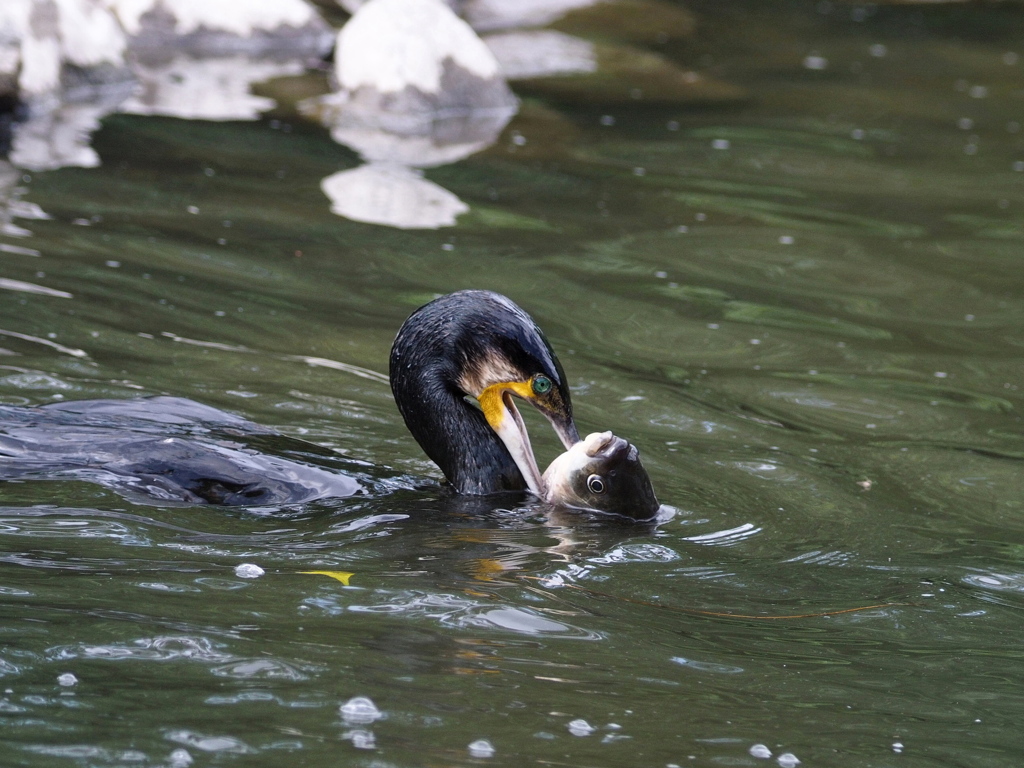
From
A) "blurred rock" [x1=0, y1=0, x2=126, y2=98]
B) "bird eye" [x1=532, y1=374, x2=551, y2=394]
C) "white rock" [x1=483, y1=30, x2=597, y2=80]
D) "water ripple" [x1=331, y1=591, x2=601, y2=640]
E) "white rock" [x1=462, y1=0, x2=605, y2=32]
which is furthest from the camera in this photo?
"white rock" [x1=462, y1=0, x2=605, y2=32]

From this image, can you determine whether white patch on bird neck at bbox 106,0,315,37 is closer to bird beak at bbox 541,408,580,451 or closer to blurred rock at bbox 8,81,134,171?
blurred rock at bbox 8,81,134,171

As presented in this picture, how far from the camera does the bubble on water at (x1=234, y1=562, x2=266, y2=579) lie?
3.91m

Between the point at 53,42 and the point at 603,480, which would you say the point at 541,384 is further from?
the point at 53,42

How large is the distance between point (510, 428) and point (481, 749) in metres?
2.13

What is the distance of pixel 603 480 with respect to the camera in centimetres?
475

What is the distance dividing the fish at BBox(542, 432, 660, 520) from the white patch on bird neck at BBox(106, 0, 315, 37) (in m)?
10.3

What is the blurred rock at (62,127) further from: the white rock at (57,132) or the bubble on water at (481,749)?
the bubble on water at (481,749)

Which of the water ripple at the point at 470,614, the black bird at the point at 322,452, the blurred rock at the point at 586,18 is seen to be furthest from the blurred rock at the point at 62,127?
the water ripple at the point at 470,614

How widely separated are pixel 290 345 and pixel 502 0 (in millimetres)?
10633

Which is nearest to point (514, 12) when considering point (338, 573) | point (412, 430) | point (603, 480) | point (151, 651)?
point (412, 430)

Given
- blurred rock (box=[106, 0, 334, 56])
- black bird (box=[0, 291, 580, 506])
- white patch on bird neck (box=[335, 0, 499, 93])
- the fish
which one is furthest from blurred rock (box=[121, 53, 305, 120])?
the fish

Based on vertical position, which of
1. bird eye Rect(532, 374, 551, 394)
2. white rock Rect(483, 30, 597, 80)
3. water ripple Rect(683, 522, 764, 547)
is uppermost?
white rock Rect(483, 30, 597, 80)

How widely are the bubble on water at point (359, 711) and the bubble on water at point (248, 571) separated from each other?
0.85 metres

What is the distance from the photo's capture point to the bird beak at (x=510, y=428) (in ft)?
16.4
